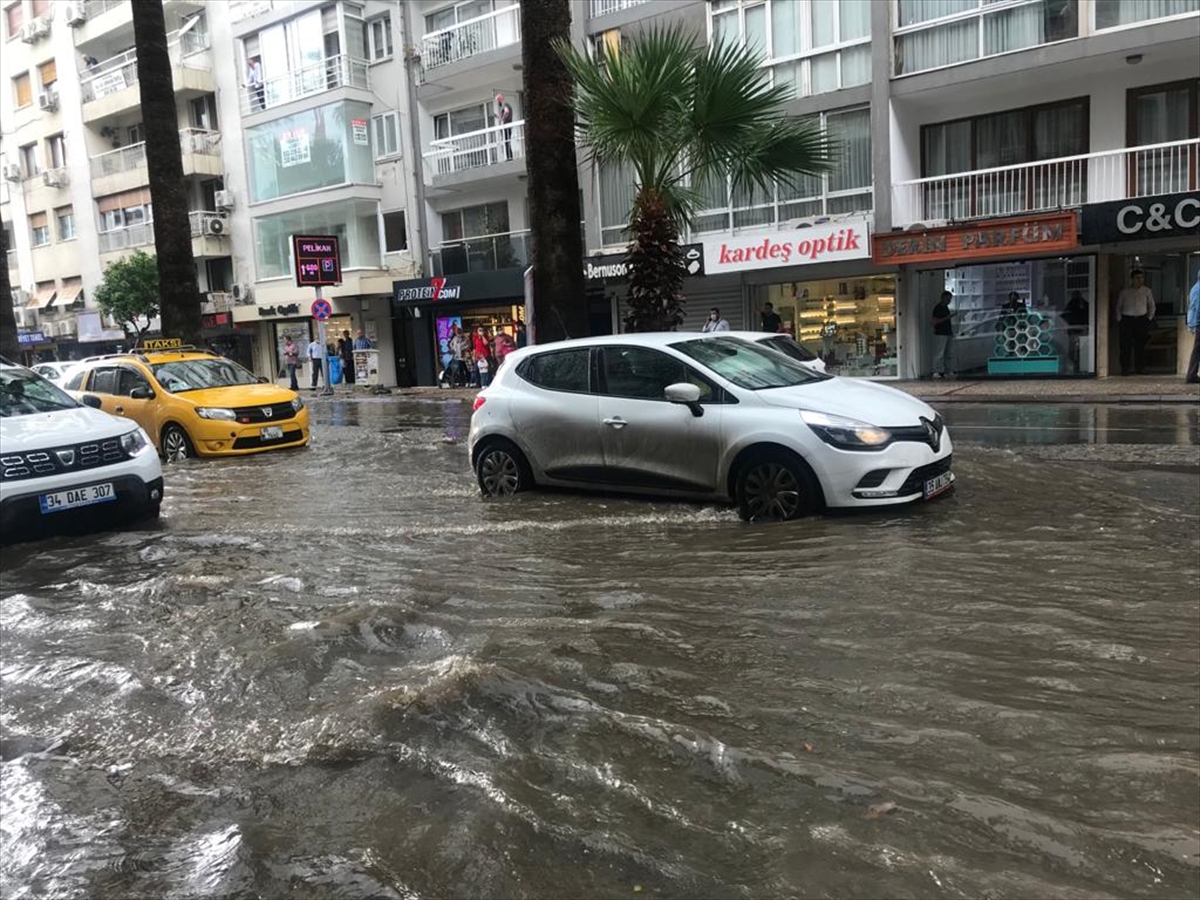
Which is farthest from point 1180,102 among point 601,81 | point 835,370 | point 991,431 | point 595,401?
point 595,401

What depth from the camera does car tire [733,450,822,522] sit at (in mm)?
7051

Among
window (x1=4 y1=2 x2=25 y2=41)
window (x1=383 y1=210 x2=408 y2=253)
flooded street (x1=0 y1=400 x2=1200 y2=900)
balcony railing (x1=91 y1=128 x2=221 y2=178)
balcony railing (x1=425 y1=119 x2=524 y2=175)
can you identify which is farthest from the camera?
window (x1=4 y1=2 x2=25 y2=41)

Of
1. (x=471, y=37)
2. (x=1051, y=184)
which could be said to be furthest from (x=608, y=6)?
(x=1051, y=184)

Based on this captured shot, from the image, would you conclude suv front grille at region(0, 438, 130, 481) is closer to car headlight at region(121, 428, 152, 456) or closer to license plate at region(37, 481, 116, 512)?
car headlight at region(121, 428, 152, 456)

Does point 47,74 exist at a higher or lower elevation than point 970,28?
higher

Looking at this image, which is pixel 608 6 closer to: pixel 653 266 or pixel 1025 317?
pixel 1025 317

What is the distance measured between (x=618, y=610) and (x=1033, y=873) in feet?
9.37

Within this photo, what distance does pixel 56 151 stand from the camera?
43.5 m

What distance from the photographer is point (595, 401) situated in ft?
27.0

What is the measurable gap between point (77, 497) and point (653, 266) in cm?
645

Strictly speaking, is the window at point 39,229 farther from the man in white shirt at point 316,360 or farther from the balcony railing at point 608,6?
the balcony railing at point 608,6

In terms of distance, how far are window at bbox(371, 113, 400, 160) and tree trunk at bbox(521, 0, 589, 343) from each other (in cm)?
2033

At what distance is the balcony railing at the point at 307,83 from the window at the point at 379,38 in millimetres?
461

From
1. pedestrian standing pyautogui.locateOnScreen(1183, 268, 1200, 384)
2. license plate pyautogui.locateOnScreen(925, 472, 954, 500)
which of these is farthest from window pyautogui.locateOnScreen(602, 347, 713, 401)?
pedestrian standing pyautogui.locateOnScreen(1183, 268, 1200, 384)
